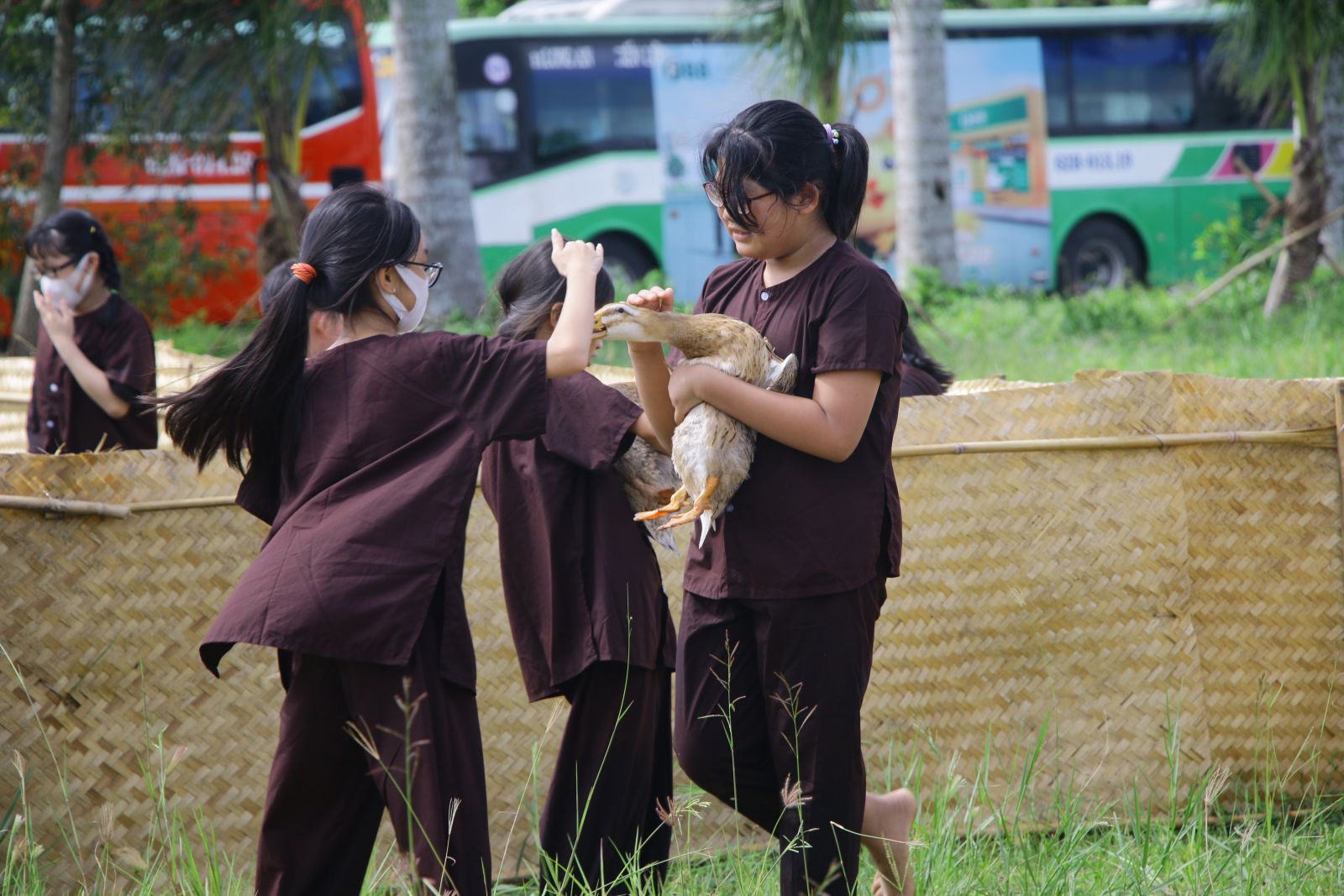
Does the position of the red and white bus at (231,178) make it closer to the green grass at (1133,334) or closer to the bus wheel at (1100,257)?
the green grass at (1133,334)

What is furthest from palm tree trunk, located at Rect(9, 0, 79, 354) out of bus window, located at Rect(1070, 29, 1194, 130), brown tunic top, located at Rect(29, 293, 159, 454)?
bus window, located at Rect(1070, 29, 1194, 130)

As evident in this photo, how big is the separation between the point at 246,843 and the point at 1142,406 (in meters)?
2.46

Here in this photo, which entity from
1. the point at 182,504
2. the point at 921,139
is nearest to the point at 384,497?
the point at 182,504

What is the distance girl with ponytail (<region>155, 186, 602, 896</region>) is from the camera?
215 centimetres

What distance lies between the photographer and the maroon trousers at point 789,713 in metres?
2.35

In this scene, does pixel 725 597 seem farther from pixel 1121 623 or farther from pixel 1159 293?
pixel 1159 293

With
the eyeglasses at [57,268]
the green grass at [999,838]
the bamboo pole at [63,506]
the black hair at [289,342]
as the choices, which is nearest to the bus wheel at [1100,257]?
the green grass at [999,838]

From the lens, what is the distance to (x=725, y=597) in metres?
2.38

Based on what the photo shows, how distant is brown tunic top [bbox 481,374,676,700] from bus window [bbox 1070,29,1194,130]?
45.5 ft

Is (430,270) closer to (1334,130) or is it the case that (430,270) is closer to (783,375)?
(783,375)

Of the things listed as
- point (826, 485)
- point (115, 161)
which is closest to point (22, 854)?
point (826, 485)

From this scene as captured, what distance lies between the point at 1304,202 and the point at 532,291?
811 cm

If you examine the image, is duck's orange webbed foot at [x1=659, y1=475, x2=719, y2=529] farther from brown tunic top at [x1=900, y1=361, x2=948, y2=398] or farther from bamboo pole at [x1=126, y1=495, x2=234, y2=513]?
brown tunic top at [x1=900, y1=361, x2=948, y2=398]

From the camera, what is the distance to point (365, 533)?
7.10ft
